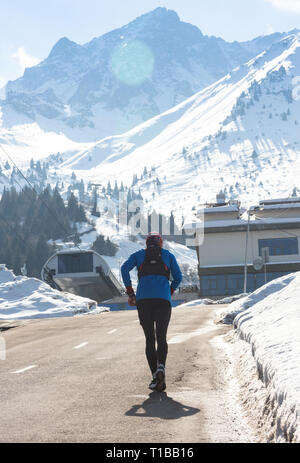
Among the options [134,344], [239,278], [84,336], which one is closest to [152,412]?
[134,344]

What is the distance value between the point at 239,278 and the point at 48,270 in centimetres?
2841

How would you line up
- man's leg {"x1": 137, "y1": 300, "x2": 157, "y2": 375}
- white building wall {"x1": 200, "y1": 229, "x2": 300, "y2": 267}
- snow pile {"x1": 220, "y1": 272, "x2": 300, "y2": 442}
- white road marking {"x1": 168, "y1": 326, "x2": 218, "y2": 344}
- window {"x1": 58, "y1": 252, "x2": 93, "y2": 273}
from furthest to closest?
window {"x1": 58, "y1": 252, "x2": 93, "y2": 273} → white building wall {"x1": 200, "y1": 229, "x2": 300, "y2": 267} → white road marking {"x1": 168, "y1": 326, "x2": 218, "y2": 344} → man's leg {"x1": 137, "y1": 300, "x2": 157, "y2": 375} → snow pile {"x1": 220, "y1": 272, "x2": 300, "y2": 442}

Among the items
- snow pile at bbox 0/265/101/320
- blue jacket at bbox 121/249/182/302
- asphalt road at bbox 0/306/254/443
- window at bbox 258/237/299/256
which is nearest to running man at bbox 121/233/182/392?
blue jacket at bbox 121/249/182/302

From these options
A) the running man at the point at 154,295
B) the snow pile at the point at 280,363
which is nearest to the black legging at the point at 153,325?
the running man at the point at 154,295

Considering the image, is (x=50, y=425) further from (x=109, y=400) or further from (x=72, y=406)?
(x=109, y=400)

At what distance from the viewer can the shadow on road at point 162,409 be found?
23.0 feet

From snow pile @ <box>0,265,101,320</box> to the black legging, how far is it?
2472 centimetres

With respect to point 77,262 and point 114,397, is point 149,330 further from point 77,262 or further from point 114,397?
point 77,262

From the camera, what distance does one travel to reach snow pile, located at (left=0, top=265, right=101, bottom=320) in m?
35.1

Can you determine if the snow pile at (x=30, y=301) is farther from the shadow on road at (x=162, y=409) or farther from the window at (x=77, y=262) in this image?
the window at (x=77, y=262)

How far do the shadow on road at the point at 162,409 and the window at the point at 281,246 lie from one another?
206 feet

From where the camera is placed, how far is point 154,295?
905 centimetres

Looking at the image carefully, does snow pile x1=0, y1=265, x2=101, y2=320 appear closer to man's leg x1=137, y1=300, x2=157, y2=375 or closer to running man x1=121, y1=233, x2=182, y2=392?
running man x1=121, y1=233, x2=182, y2=392

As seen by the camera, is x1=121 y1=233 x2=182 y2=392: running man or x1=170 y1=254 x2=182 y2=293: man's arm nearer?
x1=121 y1=233 x2=182 y2=392: running man
